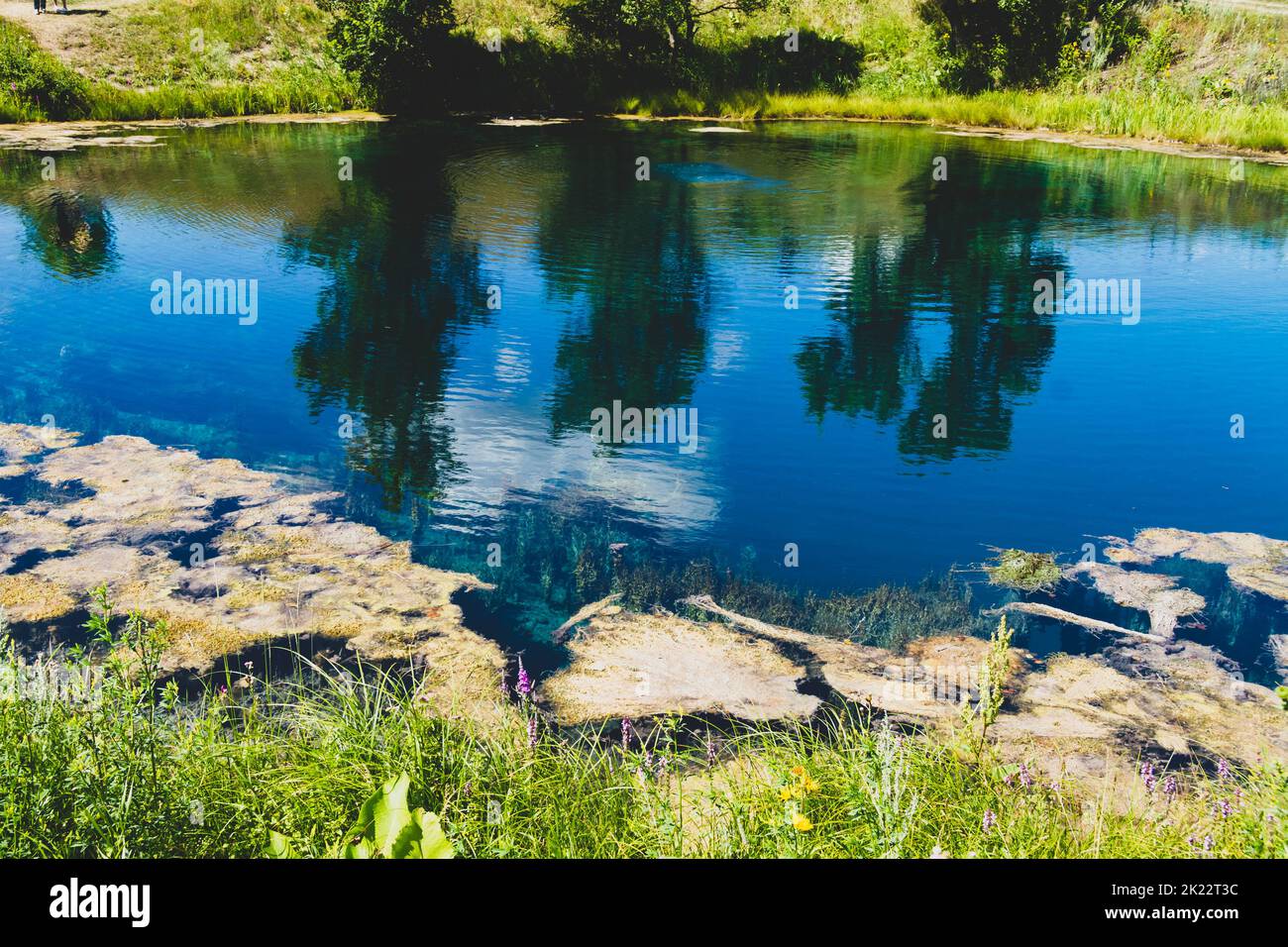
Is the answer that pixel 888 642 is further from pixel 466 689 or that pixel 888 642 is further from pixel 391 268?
pixel 391 268

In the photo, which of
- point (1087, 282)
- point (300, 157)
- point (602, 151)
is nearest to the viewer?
point (1087, 282)

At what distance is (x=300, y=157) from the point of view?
54.5ft

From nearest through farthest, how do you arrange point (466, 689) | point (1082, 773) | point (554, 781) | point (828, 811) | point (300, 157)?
point (828, 811), point (554, 781), point (1082, 773), point (466, 689), point (300, 157)

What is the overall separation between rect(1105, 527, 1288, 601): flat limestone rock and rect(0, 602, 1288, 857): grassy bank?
2.05 metres

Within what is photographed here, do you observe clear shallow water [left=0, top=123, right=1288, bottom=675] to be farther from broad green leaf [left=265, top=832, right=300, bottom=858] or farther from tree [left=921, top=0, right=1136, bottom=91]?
tree [left=921, top=0, right=1136, bottom=91]

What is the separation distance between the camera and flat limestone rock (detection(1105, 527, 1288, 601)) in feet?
18.4

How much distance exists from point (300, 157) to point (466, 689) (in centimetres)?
1414

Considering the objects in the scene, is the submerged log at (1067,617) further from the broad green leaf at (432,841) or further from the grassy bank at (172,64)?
the grassy bank at (172,64)

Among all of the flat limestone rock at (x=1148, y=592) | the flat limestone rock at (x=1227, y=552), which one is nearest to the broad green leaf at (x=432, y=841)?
the flat limestone rock at (x=1148, y=592)

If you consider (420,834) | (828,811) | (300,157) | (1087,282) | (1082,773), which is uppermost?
(300,157)

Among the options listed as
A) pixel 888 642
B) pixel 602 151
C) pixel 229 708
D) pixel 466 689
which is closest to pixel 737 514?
pixel 888 642

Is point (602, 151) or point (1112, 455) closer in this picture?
point (1112, 455)

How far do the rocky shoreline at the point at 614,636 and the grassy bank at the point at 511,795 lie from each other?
15.4 inches

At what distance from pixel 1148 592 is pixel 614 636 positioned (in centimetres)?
274
